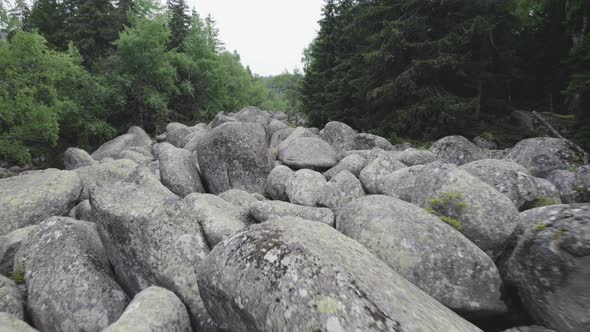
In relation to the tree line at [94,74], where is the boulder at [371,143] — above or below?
below

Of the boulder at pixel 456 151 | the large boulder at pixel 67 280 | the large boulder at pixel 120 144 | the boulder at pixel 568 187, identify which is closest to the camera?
the large boulder at pixel 67 280

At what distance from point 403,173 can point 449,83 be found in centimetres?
1256

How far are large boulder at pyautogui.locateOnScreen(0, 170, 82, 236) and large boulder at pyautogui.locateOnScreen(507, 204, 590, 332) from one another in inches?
393

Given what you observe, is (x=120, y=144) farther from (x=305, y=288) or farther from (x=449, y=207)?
(x=305, y=288)

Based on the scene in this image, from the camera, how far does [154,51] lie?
2603cm

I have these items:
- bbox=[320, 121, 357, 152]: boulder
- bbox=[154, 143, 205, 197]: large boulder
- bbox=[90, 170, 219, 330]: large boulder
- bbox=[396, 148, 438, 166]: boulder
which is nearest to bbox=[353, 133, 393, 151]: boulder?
bbox=[320, 121, 357, 152]: boulder

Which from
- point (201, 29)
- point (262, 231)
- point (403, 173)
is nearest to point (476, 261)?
point (262, 231)

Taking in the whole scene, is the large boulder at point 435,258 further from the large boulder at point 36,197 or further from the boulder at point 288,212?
the large boulder at point 36,197

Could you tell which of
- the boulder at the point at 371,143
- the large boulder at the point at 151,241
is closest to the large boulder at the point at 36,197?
the large boulder at the point at 151,241

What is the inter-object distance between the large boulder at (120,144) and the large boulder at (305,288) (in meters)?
18.9

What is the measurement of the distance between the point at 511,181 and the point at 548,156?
5.02 meters

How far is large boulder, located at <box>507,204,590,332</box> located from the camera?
11.0 feet

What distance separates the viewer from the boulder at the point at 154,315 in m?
3.58

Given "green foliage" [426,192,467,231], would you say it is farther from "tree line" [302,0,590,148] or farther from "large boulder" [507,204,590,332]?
"tree line" [302,0,590,148]
